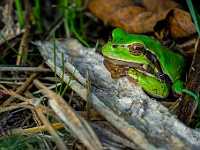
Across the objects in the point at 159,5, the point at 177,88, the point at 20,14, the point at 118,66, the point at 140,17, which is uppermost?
the point at 159,5

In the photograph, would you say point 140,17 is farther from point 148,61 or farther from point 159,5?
point 148,61

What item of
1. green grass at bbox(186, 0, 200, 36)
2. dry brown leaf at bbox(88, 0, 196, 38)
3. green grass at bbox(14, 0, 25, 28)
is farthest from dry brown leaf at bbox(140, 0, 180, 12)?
green grass at bbox(14, 0, 25, 28)

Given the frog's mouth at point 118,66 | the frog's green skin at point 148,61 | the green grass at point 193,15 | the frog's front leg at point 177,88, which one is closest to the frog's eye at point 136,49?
the frog's green skin at point 148,61

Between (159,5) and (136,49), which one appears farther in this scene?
(159,5)

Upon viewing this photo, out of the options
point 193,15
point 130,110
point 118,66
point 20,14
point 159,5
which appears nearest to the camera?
point 130,110

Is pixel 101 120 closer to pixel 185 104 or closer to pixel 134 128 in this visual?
pixel 134 128

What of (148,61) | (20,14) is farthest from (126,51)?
(20,14)

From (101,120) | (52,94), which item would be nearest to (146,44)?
(101,120)

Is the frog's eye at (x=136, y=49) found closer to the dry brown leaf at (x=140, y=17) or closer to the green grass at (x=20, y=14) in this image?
the dry brown leaf at (x=140, y=17)

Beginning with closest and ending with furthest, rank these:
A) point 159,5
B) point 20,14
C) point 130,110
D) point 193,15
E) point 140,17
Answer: point 130,110, point 193,15, point 140,17, point 159,5, point 20,14
